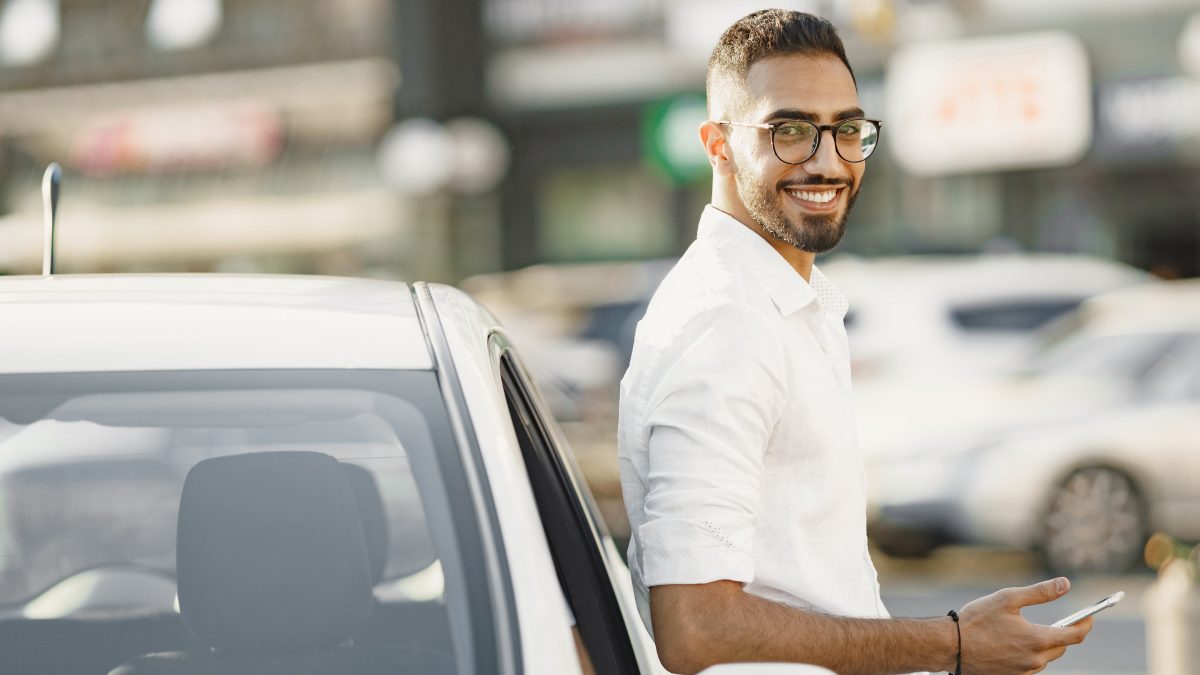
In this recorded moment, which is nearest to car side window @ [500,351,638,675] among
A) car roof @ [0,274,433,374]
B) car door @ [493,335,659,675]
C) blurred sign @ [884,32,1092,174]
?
car door @ [493,335,659,675]

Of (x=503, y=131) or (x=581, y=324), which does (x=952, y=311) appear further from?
(x=503, y=131)

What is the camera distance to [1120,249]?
57.8 ft

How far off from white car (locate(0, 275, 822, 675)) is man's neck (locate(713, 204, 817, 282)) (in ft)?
1.45

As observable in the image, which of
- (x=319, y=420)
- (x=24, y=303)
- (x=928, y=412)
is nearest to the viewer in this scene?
(x=319, y=420)

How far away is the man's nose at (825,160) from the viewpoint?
2.17m

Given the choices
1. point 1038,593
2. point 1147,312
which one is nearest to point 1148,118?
point 1147,312

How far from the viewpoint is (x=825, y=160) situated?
7.14 ft

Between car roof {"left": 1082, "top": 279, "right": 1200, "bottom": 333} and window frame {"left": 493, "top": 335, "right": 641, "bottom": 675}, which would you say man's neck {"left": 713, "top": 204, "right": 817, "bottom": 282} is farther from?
car roof {"left": 1082, "top": 279, "right": 1200, "bottom": 333}

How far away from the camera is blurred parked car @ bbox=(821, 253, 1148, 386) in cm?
992

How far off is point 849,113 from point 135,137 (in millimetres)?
22828

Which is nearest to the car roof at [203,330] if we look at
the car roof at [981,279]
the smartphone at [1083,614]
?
the smartphone at [1083,614]

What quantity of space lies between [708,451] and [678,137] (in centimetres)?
1742

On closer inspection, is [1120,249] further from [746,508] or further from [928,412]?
[746,508]

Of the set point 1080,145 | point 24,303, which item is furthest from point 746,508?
point 1080,145
